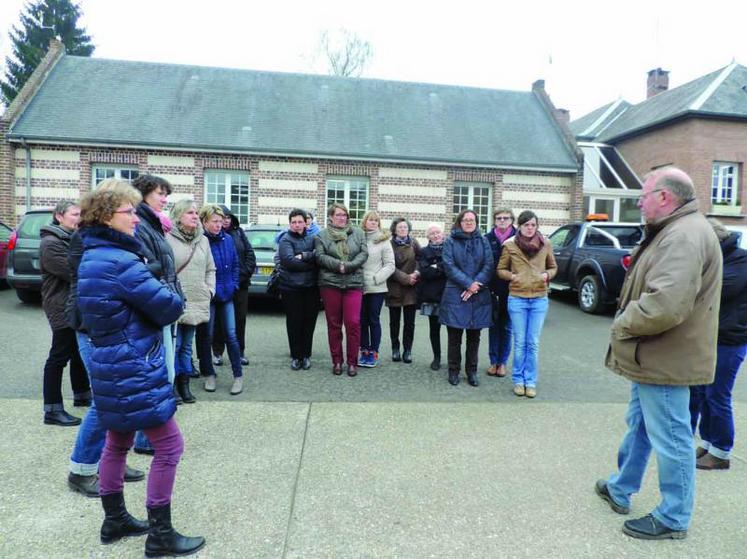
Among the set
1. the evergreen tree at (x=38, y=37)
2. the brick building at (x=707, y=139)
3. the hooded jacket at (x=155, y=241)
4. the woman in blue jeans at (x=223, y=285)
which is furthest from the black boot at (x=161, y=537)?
the evergreen tree at (x=38, y=37)

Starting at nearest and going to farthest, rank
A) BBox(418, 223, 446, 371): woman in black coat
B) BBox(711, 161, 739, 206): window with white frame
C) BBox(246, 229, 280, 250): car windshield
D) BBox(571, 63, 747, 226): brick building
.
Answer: BBox(418, 223, 446, 371): woman in black coat < BBox(246, 229, 280, 250): car windshield < BBox(571, 63, 747, 226): brick building < BBox(711, 161, 739, 206): window with white frame

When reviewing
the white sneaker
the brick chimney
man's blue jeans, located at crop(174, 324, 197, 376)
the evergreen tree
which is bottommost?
the white sneaker

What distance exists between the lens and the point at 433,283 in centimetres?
618

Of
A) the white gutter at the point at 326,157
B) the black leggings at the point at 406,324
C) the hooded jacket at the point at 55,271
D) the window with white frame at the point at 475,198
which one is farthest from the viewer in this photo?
the window with white frame at the point at 475,198

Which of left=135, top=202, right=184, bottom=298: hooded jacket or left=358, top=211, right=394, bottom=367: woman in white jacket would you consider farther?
left=358, top=211, right=394, bottom=367: woman in white jacket

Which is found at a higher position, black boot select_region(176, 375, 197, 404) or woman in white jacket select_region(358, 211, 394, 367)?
woman in white jacket select_region(358, 211, 394, 367)

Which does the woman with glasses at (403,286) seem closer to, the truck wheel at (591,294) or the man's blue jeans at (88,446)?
Result: the man's blue jeans at (88,446)

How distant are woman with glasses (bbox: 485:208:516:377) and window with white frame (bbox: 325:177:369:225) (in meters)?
11.1

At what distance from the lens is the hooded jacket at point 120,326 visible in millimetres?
2428

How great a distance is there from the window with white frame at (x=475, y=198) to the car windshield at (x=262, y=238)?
29.4 ft

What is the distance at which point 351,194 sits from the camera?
55.4 ft

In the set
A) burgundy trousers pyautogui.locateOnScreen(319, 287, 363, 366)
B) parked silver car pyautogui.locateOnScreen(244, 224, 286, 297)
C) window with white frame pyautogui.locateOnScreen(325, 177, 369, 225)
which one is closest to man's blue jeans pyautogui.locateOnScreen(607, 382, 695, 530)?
burgundy trousers pyautogui.locateOnScreen(319, 287, 363, 366)

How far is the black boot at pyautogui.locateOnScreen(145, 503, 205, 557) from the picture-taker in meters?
2.55

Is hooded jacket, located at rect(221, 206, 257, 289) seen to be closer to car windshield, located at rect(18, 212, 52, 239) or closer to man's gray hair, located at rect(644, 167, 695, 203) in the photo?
man's gray hair, located at rect(644, 167, 695, 203)
